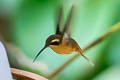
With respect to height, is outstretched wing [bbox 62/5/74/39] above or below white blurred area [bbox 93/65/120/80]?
above

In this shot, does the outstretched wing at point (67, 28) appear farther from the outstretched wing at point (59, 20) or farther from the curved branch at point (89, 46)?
the curved branch at point (89, 46)

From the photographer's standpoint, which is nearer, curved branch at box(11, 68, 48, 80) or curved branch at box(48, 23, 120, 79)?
curved branch at box(48, 23, 120, 79)

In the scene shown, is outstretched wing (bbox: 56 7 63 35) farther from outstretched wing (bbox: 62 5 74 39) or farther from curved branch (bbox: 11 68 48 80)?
curved branch (bbox: 11 68 48 80)

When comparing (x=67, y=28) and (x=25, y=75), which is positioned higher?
(x=67, y=28)

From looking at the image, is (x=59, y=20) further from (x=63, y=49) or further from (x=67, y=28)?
(x=63, y=49)

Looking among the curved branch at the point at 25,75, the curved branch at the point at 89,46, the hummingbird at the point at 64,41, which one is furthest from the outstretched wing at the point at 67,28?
the curved branch at the point at 25,75

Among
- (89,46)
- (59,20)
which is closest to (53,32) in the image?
(59,20)

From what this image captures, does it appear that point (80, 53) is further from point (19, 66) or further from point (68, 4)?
point (19, 66)

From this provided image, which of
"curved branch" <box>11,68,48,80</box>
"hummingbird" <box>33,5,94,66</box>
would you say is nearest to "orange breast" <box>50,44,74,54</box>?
"hummingbird" <box>33,5,94,66</box>

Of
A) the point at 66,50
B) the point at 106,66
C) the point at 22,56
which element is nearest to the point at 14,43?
the point at 22,56

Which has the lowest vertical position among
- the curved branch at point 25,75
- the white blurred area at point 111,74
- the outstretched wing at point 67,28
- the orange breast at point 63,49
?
the curved branch at point 25,75
